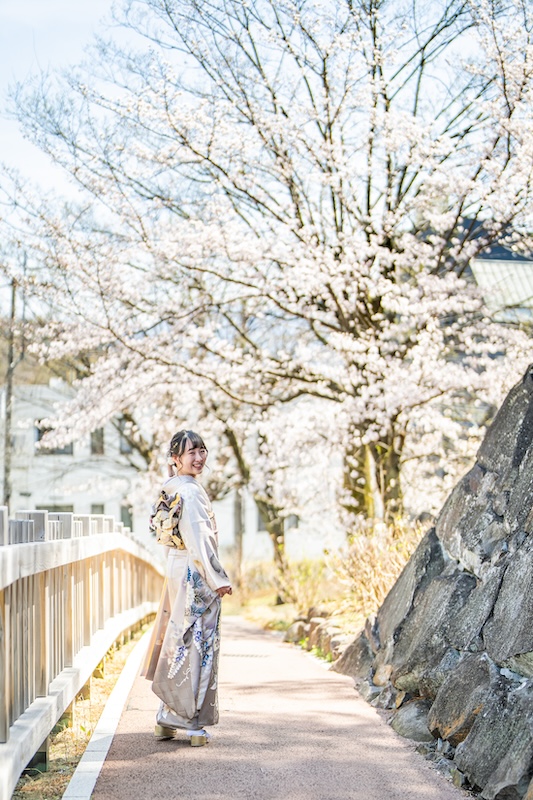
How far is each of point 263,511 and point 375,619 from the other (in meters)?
13.5

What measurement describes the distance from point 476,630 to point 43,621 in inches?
91.4

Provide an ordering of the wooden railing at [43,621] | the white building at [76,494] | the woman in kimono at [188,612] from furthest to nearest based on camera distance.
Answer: the white building at [76,494]
the woman in kimono at [188,612]
the wooden railing at [43,621]

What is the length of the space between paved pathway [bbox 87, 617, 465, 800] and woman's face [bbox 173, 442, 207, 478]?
59.0 inches

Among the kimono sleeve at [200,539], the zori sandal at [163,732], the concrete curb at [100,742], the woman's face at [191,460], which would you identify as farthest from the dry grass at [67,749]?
the woman's face at [191,460]

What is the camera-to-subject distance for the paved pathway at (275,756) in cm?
484

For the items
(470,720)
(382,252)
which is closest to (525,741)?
(470,720)

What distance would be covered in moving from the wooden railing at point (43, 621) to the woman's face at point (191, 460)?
0.71m

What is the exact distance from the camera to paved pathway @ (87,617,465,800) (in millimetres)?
4840

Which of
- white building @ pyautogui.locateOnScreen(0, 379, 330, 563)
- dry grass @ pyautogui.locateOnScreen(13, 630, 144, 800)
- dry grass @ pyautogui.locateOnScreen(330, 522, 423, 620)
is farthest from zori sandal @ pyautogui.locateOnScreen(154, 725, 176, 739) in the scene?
white building @ pyautogui.locateOnScreen(0, 379, 330, 563)

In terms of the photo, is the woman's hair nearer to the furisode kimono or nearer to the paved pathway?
the furisode kimono

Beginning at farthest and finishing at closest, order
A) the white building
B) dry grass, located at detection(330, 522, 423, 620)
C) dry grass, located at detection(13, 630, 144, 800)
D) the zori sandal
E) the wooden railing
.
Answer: the white building < dry grass, located at detection(330, 522, 423, 620) < the zori sandal < dry grass, located at detection(13, 630, 144, 800) < the wooden railing

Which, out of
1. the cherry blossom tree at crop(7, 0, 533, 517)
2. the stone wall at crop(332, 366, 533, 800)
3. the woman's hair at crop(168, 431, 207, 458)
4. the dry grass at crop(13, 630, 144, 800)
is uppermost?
the cherry blossom tree at crop(7, 0, 533, 517)

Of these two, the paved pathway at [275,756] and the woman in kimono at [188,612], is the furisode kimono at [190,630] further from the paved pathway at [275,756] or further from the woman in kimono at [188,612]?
the paved pathway at [275,756]

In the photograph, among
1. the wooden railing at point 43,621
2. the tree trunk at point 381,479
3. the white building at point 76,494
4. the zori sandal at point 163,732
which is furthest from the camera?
the white building at point 76,494
